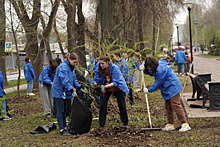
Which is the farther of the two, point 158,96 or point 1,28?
point 1,28

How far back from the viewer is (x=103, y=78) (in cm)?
694

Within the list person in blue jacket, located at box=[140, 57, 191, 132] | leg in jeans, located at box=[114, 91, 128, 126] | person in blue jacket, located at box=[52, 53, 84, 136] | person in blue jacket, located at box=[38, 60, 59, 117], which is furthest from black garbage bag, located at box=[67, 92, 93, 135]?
person in blue jacket, located at box=[38, 60, 59, 117]

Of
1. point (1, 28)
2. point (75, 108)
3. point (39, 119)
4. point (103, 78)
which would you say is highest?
point (1, 28)

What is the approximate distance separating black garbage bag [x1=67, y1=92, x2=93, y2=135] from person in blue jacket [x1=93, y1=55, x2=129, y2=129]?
14.6 inches

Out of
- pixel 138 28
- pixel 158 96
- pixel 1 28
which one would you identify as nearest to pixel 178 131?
pixel 158 96

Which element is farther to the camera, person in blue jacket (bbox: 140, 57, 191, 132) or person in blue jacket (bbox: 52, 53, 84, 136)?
person in blue jacket (bbox: 52, 53, 84, 136)

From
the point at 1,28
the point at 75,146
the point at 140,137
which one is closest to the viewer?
the point at 75,146

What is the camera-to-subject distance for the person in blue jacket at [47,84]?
9359 millimetres

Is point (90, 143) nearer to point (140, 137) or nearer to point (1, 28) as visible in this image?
point (140, 137)

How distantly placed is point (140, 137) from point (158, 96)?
6069 mm

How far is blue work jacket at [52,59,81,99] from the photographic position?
658 centimetres

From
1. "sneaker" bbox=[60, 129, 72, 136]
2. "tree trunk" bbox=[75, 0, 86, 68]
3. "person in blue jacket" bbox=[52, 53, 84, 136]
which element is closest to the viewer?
"person in blue jacket" bbox=[52, 53, 84, 136]

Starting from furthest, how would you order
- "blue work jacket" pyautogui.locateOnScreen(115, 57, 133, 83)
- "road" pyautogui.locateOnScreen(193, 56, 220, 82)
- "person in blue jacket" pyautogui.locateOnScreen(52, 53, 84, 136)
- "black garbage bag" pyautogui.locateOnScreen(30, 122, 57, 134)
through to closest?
1. "road" pyautogui.locateOnScreen(193, 56, 220, 82)
2. "blue work jacket" pyautogui.locateOnScreen(115, 57, 133, 83)
3. "black garbage bag" pyautogui.locateOnScreen(30, 122, 57, 134)
4. "person in blue jacket" pyautogui.locateOnScreen(52, 53, 84, 136)

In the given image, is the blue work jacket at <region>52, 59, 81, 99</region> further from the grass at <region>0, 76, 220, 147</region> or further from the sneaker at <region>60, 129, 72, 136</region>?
the grass at <region>0, 76, 220, 147</region>
